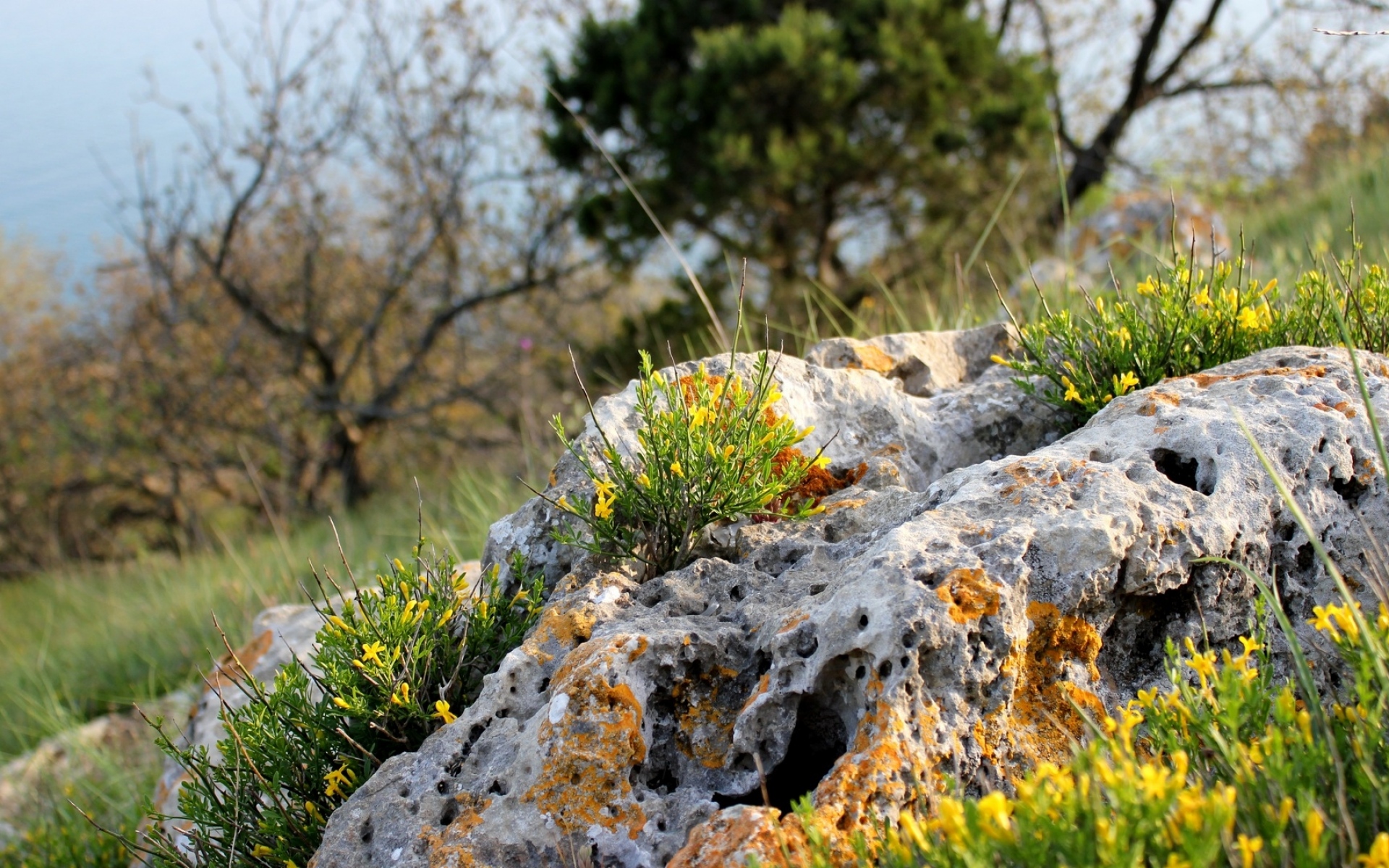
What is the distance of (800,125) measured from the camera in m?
8.92

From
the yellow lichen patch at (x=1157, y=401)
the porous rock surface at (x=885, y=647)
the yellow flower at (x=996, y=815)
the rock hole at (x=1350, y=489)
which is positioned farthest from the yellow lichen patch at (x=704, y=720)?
the rock hole at (x=1350, y=489)

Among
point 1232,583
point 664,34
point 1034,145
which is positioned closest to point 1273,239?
point 1034,145

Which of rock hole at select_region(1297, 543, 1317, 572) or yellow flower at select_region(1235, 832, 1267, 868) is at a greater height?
yellow flower at select_region(1235, 832, 1267, 868)

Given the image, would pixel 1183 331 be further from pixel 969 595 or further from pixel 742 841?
pixel 742 841

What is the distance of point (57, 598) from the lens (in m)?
9.05

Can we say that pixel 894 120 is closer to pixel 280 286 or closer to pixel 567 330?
pixel 567 330

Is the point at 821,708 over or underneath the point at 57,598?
over

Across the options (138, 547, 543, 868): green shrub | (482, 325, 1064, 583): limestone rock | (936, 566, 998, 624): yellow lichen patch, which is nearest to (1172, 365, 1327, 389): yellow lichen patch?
(482, 325, 1064, 583): limestone rock

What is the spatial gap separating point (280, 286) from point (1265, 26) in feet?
41.4

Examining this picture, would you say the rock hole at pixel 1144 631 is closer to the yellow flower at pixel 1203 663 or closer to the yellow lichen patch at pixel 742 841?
the yellow flower at pixel 1203 663

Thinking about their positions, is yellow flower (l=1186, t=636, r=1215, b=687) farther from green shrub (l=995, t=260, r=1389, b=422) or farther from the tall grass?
the tall grass

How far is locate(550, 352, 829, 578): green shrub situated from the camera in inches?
92.4

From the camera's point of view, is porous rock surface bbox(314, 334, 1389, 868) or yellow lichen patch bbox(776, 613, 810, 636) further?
yellow lichen patch bbox(776, 613, 810, 636)

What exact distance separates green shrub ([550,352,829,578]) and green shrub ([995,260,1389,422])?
2.72ft
